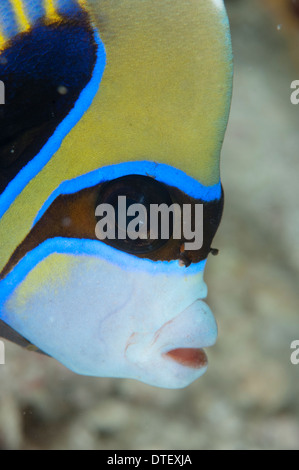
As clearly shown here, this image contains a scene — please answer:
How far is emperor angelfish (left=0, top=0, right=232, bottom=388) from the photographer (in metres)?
0.75

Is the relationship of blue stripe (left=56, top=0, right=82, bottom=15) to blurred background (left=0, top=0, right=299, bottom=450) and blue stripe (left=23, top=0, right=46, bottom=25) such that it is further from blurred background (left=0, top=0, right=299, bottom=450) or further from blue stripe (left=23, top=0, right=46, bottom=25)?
blurred background (left=0, top=0, right=299, bottom=450)

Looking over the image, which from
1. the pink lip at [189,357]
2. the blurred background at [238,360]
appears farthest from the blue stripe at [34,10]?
the blurred background at [238,360]

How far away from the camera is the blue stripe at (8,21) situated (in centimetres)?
73

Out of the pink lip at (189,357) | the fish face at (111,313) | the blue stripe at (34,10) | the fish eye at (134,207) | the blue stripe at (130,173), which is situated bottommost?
the pink lip at (189,357)

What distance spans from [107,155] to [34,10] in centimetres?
26

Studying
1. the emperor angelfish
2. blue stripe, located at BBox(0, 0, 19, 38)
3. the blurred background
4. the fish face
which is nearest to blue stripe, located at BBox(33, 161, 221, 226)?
the emperor angelfish

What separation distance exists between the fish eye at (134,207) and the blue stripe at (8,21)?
0.29 metres

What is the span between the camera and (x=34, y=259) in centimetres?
80

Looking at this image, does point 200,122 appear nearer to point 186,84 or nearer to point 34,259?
point 186,84

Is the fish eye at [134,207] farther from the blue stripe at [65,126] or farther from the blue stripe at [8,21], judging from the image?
the blue stripe at [8,21]

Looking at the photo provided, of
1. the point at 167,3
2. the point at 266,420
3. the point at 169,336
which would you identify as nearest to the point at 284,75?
the point at 266,420

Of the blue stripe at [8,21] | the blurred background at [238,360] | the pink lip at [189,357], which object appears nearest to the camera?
the blue stripe at [8,21]

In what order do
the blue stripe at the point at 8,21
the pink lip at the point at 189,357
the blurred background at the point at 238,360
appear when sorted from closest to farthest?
the blue stripe at the point at 8,21 < the pink lip at the point at 189,357 < the blurred background at the point at 238,360

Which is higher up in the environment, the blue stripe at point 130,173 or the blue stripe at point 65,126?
the blue stripe at point 65,126
